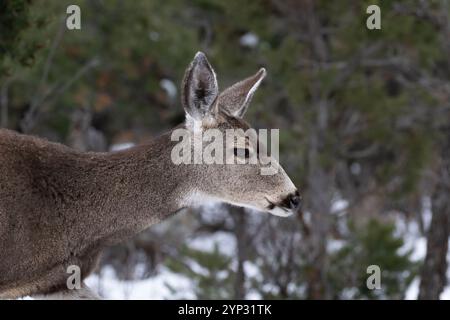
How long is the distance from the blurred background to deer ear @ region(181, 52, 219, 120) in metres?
4.20

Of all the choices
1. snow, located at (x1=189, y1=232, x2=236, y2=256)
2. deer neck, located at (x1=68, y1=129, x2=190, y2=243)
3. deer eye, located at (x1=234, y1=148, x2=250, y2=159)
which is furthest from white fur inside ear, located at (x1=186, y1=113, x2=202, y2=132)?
snow, located at (x1=189, y1=232, x2=236, y2=256)

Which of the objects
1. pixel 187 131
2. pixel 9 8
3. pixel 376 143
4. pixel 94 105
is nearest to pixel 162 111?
pixel 94 105

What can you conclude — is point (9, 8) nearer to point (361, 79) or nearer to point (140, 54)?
point (361, 79)

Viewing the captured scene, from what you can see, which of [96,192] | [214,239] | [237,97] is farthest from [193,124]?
[214,239]

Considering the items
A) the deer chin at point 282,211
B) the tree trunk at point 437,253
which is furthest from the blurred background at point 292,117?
the deer chin at point 282,211

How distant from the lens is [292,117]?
18.4 m

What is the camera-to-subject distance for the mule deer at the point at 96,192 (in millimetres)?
5504

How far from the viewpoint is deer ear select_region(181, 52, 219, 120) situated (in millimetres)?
5699

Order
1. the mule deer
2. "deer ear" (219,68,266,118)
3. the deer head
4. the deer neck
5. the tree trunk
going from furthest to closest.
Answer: the tree trunk
"deer ear" (219,68,266,118)
the deer head
the deer neck
the mule deer

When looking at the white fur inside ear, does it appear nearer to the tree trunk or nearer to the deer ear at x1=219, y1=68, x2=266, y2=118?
the deer ear at x1=219, y1=68, x2=266, y2=118

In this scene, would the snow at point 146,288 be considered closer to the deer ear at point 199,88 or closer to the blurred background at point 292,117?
the blurred background at point 292,117

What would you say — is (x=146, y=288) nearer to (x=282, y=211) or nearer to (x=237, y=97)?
(x=237, y=97)
